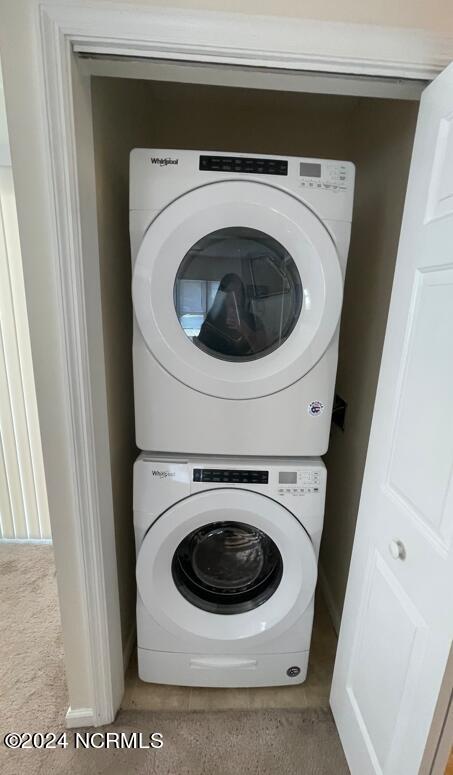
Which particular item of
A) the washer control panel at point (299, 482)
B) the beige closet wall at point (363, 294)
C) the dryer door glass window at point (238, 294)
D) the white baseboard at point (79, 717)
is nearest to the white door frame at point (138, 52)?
the dryer door glass window at point (238, 294)

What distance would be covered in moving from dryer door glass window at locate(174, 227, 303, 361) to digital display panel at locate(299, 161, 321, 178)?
18 centimetres

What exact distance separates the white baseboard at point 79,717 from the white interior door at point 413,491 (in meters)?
0.83

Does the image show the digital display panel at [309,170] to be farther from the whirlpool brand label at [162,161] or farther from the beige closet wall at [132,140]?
the beige closet wall at [132,140]

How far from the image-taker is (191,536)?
1.31 meters

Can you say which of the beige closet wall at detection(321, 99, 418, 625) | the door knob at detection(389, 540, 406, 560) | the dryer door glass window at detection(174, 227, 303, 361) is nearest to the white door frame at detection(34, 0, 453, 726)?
the dryer door glass window at detection(174, 227, 303, 361)

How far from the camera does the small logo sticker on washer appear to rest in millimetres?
1108

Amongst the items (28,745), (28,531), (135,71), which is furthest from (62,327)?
(28,531)

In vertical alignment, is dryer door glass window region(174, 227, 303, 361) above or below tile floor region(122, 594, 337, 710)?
above

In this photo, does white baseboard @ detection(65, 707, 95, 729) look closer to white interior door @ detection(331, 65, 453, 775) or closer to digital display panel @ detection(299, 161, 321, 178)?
white interior door @ detection(331, 65, 453, 775)

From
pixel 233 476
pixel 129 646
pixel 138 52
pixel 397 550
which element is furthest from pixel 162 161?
pixel 129 646

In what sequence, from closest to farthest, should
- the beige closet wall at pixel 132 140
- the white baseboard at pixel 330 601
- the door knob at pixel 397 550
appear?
the door knob at pixel 397 550 → the beige closet wall at pixel 132 140 → the white baseboard at pixel 330 601

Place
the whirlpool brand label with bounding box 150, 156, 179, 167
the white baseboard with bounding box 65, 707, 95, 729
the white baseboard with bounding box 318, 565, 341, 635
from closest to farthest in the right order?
the whirlpool brand label with bounding box 150, 156, 179, 167
the white baseboard with bounding box 65, 707, 95, 729
the white baseboard with bounding box 318, 565, 341, 635

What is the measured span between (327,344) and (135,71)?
82cm

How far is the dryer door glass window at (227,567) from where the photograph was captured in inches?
51.5
